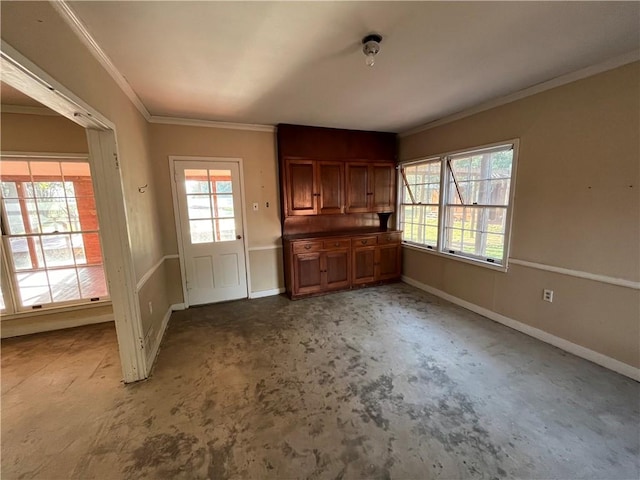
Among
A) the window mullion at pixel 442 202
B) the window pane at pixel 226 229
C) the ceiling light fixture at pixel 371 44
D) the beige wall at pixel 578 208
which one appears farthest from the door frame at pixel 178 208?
the beige wall at pixel 578 208

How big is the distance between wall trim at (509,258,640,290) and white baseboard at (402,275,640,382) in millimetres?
628

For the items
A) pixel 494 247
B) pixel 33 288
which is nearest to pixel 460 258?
pixel 494 247

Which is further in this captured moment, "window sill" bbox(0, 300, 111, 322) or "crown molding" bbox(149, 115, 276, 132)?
"crown molding" bbox(149, 115, 276, 132)

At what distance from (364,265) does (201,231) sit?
2.45 m

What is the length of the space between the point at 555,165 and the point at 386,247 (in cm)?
229

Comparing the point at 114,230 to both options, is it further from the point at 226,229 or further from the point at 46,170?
the point at 46,170

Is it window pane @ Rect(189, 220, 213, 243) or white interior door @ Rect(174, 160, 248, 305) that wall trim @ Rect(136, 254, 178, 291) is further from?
window pane @ Rect(189, 220, 213, 243)

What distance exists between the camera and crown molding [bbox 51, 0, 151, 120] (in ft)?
4.44

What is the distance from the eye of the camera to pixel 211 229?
12.0 ft

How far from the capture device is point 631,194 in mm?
2031

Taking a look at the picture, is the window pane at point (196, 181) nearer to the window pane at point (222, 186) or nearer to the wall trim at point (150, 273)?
the window pane at point (222, 186)

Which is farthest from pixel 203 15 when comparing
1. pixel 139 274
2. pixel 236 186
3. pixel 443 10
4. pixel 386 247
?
pixel 386 247

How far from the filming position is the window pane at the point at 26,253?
2875 mm

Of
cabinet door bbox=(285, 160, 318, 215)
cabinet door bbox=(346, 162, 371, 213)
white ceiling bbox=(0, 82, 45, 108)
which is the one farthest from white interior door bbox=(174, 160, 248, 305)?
cabinet door bbox=(346, 162, 371, 213)
